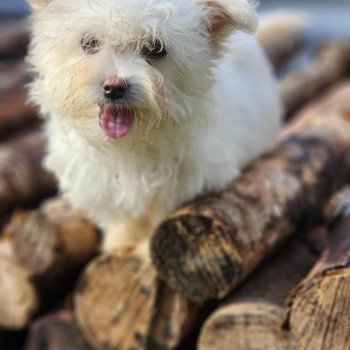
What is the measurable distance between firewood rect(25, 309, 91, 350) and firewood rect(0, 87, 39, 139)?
66.2 inches

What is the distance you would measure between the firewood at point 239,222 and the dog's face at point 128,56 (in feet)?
1.38

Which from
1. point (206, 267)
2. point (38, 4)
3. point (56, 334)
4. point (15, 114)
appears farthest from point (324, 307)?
point (15, 114)

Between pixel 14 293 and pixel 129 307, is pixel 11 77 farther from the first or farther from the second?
pixel 129 307

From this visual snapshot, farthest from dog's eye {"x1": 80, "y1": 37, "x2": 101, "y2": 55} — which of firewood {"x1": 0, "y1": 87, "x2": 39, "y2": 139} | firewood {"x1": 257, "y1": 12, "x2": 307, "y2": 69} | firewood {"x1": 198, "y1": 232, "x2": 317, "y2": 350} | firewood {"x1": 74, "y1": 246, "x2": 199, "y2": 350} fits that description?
firewood {"x1": 257, "y1": 12, "x2": 307, "y2": 69}

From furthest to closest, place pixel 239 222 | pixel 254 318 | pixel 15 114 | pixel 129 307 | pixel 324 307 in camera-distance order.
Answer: pixel 15 114 → pixel 129 307 → pixel 239 222 → pixel 254 318 → pixel 324 307

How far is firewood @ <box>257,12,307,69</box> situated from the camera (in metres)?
6.08

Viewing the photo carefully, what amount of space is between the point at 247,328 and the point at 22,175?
181 cm

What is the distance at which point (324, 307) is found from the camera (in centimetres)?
218

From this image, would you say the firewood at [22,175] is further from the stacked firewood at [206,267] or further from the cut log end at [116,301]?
the cut log end at [116,301]

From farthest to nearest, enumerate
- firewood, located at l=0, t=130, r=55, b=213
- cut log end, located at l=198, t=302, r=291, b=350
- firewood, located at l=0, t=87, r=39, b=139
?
firewood, located at l=0, t=87, r=39, b=139
firewood, located at l=0, t=130, r=55, b=213
cut log end, located at l=198, t=302, r=291, b=350

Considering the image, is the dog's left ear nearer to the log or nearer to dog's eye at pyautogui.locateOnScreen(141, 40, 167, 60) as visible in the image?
dog's eye at pyautogui.locateOnScreen(141, 40, 167, 60)

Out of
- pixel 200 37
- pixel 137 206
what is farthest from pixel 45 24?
pixel 137 206

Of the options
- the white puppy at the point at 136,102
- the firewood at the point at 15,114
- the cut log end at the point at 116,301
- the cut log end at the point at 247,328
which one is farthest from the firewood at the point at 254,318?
the firewood at the point at 15,114

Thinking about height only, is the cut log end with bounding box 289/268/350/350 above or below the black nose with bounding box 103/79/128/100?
below
